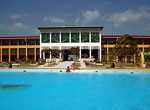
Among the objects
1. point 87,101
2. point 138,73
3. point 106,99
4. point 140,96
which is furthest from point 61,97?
point 138,73

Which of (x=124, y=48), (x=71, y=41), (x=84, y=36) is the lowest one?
(x=124, y=48)

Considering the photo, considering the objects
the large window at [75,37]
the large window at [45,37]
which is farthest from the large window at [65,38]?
the large window at [45,37]

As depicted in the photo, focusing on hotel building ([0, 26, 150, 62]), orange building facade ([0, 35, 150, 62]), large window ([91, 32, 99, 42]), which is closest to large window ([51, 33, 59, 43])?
hotel building ([0, 26, 150, 62])

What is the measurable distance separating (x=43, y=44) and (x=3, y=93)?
40901mm

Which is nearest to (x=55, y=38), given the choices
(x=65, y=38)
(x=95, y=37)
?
(x=65, y=38)

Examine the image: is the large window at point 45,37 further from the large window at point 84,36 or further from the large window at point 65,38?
the large window at point 84,36

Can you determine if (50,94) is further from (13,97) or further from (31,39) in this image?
(31,39)

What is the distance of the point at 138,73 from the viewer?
24125 millimetres

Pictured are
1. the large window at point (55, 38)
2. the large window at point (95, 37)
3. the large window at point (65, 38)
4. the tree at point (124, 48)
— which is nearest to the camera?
the tree at point (124, 48)

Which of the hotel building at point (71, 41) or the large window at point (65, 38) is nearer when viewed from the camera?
the hotel building at point (71, 41)

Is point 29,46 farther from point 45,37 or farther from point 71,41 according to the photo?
point 71,41

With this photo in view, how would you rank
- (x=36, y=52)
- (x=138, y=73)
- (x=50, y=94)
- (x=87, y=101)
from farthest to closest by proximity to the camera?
1. (x=36, y=52)
2. (x=138, y=73)
3. (x=50, y=94)
4. (x=87, y=101)

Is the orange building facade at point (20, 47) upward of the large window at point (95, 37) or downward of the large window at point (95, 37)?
downward

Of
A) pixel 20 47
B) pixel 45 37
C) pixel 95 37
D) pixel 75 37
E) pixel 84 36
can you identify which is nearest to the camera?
pixel 95 37
